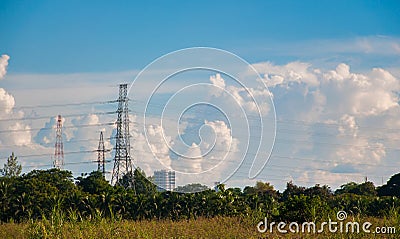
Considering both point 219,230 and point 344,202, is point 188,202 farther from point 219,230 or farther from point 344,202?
point 219,230

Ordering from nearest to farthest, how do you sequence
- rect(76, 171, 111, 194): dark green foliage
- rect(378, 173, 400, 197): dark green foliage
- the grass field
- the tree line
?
1. the grass field
2. the tree line
3. rect(76, 171, 111, 194): dark green foliage
4. rect(378, 173, 400, 197): dark green foliage

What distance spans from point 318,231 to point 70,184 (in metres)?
27.0

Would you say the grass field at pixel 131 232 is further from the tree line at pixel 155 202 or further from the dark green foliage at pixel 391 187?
the dark green foliage at pixel 391 187

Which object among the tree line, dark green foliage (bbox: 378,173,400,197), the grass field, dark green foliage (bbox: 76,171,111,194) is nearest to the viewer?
the grass field

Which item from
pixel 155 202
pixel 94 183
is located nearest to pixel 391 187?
pixel 155 202

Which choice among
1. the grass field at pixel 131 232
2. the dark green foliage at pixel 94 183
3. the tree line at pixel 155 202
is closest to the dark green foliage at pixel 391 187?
the tree line at pixel 155 202

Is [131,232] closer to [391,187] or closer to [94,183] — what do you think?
[94,183]

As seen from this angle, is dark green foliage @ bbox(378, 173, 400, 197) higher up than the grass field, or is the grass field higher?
dark green foliage @ bbox(378, 173, 400, 197)

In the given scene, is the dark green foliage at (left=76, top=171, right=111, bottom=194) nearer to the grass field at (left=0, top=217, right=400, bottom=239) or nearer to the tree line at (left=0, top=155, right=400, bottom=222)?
the tree line at (left=0, top=155, right=400, bottom=222)

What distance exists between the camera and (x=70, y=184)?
37.2 m

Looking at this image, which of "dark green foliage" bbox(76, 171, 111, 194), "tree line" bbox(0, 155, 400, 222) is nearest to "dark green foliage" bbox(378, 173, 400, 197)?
"tree line" bbox(0, 155, 400, 222)

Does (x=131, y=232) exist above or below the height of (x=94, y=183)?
below

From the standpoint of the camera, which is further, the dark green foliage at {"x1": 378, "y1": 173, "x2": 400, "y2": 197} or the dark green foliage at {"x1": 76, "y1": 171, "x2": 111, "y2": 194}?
the dark green foliage at {"x1": 378, "y1": 173, "x2": 400, "y2": 197}

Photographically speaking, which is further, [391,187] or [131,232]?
[391,187]
